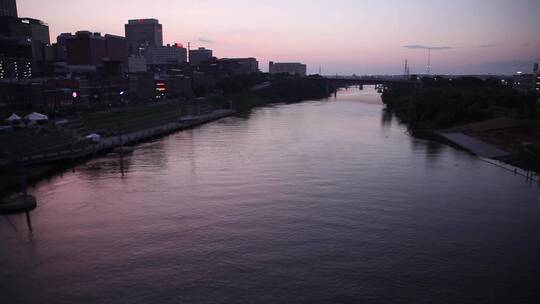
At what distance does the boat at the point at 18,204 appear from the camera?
2206cm

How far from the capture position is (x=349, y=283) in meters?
14.9

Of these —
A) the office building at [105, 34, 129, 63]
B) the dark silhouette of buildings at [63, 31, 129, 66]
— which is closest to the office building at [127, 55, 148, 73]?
the office building at [105, 34, 129, 63]

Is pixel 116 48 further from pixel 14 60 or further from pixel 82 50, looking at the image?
pixel 14 60

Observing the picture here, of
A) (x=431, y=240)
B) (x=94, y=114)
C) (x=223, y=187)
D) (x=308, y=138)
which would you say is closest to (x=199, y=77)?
(x=94, y=114)

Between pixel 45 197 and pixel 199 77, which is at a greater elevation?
pixel 199 77

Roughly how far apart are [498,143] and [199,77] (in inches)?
3155

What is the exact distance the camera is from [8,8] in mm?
137875

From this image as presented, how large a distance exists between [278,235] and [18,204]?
13137mm

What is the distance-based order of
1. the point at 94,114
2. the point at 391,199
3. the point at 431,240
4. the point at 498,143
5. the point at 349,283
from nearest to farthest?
the point at 349,283
the point at 431,240
the point at 391,199
the point at 498,143
the point at 94,114

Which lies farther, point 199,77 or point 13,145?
point 199,77

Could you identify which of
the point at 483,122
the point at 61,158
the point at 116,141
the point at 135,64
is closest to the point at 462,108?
the point at 483,122

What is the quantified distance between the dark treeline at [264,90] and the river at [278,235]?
212 ft

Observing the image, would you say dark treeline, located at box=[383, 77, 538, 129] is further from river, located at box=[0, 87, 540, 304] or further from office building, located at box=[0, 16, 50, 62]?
office building, located at box=[0, 16, 50, 62]

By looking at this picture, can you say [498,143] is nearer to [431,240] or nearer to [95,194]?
[431,240]
